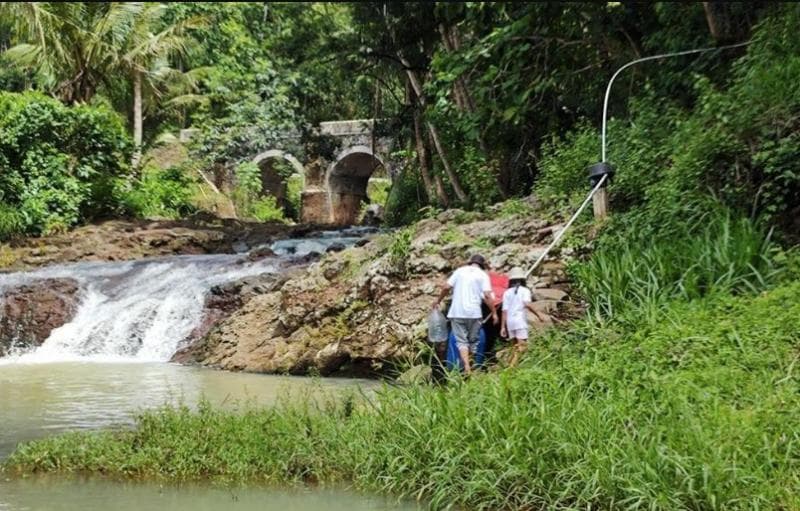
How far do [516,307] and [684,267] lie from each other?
156cm

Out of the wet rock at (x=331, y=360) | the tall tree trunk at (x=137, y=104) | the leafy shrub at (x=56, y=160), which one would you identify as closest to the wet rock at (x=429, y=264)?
the wet rock at (x=331, y=360)

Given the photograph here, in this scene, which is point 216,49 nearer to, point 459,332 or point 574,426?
point 459,332

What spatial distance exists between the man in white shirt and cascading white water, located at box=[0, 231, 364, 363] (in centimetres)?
555

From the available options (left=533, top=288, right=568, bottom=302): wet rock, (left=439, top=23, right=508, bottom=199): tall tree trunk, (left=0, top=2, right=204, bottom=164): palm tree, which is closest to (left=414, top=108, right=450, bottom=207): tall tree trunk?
(left=439, top=23, right=508, bottom=199): tall tree trunk

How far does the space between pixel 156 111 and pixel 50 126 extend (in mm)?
8817

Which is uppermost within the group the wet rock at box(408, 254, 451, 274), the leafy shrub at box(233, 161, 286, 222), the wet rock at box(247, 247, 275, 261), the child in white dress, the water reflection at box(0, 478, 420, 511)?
the leafy shrub at box(233, 161, 286, 222)

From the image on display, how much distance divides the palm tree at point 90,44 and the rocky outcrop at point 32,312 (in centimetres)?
974

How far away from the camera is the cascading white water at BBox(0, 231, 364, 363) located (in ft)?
41.1

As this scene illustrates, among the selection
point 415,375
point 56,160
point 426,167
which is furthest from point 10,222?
point 415,375

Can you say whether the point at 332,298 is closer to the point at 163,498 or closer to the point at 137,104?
the point at 163,498

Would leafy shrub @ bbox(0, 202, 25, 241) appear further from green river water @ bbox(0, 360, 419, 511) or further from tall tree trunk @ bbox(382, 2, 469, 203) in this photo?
tall tree trunk @ bbox(382, 2, 469, 203)

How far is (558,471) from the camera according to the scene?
4297mm

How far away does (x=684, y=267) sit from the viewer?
7.70m

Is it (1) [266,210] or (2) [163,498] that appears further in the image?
(1) [266,210]
